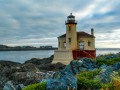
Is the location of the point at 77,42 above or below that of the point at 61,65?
above

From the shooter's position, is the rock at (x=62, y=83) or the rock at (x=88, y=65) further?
the rock at (x=88, y=65)

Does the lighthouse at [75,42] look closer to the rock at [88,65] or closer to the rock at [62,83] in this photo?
the rock at [88,65]

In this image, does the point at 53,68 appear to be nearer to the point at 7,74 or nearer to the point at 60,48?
the point at 60,48

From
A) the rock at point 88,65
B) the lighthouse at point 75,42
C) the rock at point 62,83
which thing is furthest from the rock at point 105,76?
the lighthouse at point 75,42

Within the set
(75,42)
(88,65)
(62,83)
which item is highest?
(75,42)

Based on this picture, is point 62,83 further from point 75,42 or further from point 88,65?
point 75,42

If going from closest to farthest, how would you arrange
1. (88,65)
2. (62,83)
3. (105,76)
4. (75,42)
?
(62,83)
(105,76)
(88,65)
(75,42)

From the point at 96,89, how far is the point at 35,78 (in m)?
12.8

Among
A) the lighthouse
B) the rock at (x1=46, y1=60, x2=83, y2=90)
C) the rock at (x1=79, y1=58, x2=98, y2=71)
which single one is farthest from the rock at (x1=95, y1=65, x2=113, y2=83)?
the lighthouse

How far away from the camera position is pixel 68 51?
42375 millimetres

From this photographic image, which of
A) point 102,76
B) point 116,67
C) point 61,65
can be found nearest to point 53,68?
point 61,65

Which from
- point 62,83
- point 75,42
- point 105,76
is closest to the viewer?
point 62,83

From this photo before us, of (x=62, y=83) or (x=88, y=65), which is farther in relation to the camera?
(x=88, y=65)

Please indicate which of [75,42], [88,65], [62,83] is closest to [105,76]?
[62,83]
